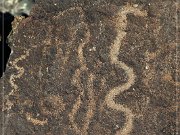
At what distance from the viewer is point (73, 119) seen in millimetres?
1904

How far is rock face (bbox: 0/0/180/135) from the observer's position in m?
1.81

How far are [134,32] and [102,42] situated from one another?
0.47ft

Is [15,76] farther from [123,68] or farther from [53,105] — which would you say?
[123,68]

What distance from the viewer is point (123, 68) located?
185 centimetres

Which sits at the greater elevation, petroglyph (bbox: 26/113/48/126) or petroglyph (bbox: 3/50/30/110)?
petroglyph (bbox: 3/50/30/110)

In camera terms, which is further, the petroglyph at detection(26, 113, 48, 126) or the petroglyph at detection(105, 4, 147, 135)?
the petroglyph at detection(26, 113, 48, 126)

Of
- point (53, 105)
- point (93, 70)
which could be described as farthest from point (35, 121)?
point (93, 70)

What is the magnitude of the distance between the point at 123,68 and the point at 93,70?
0.43 ft

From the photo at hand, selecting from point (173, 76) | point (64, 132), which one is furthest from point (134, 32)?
point (64, 132)

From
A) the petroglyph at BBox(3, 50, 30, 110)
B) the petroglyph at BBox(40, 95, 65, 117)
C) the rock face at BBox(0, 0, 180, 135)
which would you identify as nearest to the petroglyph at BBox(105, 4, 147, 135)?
the rock face at BBox(0, 0, 180, 135)

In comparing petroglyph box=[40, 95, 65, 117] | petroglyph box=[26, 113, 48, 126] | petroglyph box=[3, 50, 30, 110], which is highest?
petroglyph box=[3, 50, 30, 110]

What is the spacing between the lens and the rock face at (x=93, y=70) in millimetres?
1812

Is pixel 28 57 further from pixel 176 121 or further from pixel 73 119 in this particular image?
pixel 176 121

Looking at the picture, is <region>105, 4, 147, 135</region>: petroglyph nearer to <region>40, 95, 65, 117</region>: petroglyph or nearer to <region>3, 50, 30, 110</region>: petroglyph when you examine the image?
<region>40, 95, 65, 117</region>: petroglyph
